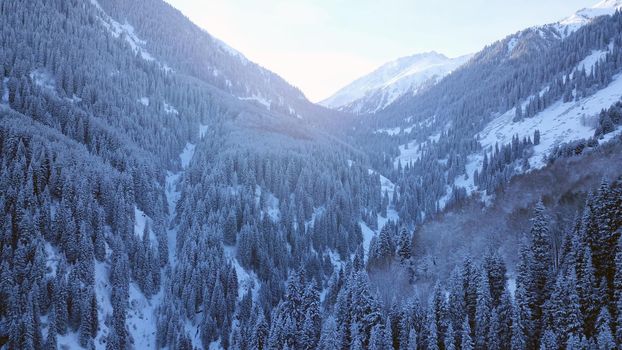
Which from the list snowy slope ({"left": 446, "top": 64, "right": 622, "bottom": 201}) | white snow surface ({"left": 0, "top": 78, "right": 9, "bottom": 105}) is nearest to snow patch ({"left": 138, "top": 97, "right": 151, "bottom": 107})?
white snow surface ({"left": 0, "top": 78, "right": 9, "bottom": 105})

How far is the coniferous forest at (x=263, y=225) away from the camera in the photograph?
55.7 m

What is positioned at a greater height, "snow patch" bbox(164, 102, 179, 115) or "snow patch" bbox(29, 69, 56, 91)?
"snow patch" bbox(29, 69, 56, 91)

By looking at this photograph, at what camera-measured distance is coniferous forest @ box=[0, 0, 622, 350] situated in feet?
183

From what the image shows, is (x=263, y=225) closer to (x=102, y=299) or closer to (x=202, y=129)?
(x=102, y=299)

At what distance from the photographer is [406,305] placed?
195 feet

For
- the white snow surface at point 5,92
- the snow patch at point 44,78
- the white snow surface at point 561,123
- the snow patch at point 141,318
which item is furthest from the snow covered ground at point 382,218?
the snow patch at point 44,78

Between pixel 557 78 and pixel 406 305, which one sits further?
pixel 557 78

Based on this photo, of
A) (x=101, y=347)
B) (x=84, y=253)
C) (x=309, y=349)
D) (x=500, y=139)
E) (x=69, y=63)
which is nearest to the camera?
(x=309, y=349)

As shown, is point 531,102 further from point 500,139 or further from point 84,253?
point 84,253

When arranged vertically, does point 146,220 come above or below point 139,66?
below

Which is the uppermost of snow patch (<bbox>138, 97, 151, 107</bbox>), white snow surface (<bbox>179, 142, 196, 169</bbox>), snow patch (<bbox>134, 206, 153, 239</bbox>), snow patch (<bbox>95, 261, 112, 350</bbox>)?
snow patch (<bbox>138, 97, 151, 107</bbox>)

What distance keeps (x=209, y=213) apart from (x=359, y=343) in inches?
2516

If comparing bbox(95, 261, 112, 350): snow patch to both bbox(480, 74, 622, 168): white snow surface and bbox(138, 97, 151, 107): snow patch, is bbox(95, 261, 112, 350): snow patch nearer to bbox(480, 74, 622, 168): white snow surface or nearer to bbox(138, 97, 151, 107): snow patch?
bbox(138, 97, 151, 107): snow patch

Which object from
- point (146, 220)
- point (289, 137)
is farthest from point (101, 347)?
point (289, 137)
